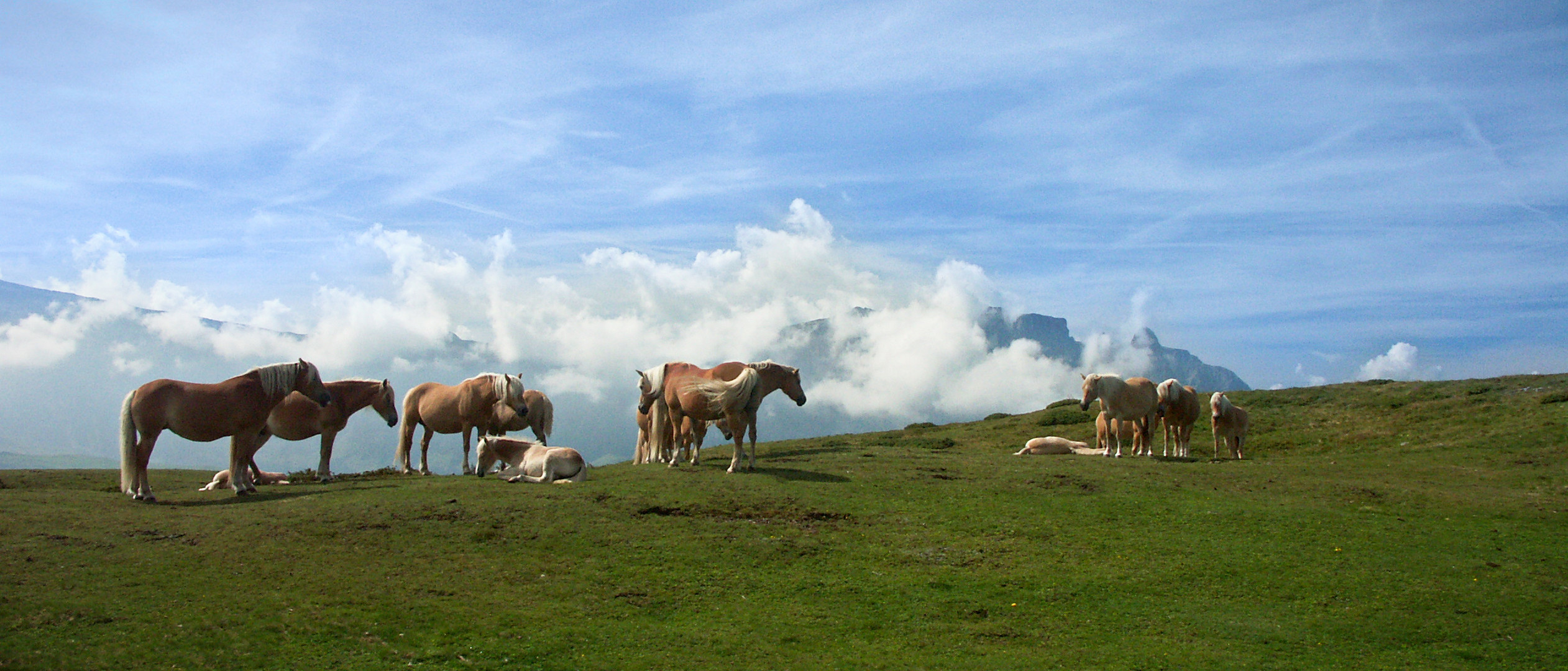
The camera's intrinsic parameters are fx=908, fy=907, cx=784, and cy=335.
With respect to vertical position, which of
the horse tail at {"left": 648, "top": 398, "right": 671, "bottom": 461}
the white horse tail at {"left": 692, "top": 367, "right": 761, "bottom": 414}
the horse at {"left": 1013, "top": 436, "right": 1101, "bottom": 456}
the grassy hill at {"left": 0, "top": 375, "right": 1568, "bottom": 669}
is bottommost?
the grassy hill at {"left": 0, "top": 375, "right": 1568, "bottom": 669}

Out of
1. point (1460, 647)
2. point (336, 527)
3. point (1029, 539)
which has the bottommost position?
point (1460, 647)

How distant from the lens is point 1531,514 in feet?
56.0

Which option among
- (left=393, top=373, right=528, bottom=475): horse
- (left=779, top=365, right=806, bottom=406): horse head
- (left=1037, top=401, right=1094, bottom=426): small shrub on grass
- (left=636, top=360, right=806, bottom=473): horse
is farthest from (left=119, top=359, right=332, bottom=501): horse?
(left=1037, top=401, right=1094, bottom=426): small shrub on grass

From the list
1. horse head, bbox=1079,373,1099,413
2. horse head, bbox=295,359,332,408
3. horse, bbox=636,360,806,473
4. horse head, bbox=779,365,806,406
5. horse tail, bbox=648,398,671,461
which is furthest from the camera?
horse head, bbox=1079,373,1099,413

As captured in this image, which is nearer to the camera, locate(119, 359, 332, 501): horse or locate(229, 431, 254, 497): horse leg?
locate(119, 359, 332, 501): horse

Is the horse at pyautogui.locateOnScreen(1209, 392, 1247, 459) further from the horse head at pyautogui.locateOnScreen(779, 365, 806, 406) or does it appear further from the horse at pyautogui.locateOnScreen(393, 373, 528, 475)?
the horse at pyautogui.locateOnScreen(393, 373, 528, 475)

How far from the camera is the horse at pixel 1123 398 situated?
84.0 ft

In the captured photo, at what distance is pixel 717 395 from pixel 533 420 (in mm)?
6425

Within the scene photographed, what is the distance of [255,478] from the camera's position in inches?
747

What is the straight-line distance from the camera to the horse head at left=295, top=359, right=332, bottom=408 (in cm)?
1781

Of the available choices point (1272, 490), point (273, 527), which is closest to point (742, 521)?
point (273, 527)

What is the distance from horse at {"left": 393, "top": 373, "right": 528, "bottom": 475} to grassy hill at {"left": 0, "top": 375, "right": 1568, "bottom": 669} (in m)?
3.57

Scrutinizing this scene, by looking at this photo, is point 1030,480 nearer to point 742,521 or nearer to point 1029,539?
point 1029,539

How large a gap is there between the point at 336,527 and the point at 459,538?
176cm
